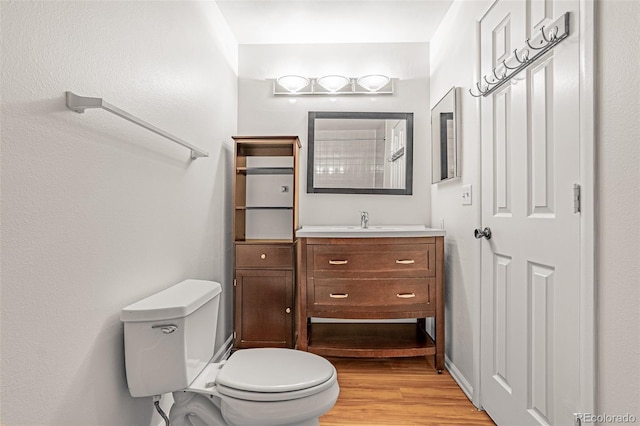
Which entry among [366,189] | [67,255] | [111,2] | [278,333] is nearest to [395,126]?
[366,189]

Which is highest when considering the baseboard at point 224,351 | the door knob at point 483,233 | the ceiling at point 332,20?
the ceiling at point 332,20

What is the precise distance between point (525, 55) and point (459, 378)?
178 centimetres

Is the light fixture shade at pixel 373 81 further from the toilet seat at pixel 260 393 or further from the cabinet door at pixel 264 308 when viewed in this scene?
the toilet seat at pixel 260 393

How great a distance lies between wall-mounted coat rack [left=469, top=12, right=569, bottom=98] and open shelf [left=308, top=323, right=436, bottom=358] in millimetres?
1606

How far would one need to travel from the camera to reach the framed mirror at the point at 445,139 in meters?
2.19

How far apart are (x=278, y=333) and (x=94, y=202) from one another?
66.5 inches

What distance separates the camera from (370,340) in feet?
7.98

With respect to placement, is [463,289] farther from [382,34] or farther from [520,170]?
[382,34]

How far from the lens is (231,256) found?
2672 millimetres

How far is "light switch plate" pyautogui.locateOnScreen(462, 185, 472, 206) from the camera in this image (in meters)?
1.99

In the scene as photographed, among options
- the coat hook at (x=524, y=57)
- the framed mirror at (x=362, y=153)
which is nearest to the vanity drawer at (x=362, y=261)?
the framed mirror at (x=362, y=153)

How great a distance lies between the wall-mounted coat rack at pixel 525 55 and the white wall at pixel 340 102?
1.07 m

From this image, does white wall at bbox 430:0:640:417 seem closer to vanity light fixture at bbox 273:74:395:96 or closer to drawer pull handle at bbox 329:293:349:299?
drawer pull handle at bbox 329:293:349:299

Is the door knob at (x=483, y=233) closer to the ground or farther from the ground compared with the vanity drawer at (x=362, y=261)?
farther from the ground
